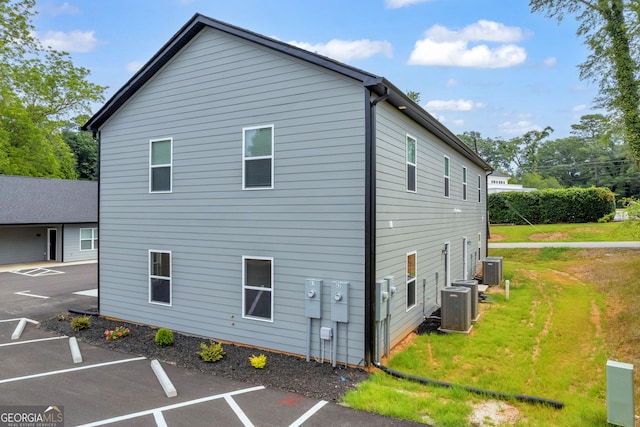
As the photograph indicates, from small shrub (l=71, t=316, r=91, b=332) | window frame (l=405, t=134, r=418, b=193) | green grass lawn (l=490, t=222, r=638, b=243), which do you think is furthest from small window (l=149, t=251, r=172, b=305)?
green grass lawn (l=490, t=222, r=638, b=243)

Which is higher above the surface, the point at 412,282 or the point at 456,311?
the point at 412,282

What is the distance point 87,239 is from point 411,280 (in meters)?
21.9

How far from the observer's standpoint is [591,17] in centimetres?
1498

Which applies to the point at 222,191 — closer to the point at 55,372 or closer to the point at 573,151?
the point at 55,372

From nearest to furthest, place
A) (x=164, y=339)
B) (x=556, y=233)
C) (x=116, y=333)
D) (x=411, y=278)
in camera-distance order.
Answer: (x=164, y=339) → (x=116, y=333) → (x=411, y=278) → (x=556, y=233)

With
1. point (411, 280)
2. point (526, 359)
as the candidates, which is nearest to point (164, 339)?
point (411, 280)

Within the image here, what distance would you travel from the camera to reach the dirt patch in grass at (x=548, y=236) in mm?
24281

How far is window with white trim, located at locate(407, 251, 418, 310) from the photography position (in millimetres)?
8289

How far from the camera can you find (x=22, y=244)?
819 inches

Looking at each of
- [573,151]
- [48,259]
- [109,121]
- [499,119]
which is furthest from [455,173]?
[573,151]

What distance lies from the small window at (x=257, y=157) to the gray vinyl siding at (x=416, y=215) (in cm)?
214

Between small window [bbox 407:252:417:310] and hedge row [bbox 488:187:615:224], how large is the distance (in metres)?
23.7

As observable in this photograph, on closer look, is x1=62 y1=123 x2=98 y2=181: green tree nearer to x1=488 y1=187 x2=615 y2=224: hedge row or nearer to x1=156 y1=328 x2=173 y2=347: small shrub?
x1=156 y1=328 x2=173 y2=347: small shrub

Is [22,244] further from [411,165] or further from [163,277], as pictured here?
[411,165]
